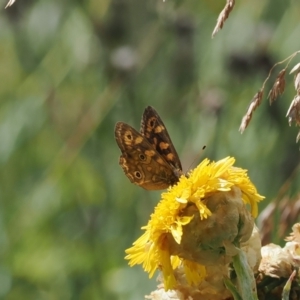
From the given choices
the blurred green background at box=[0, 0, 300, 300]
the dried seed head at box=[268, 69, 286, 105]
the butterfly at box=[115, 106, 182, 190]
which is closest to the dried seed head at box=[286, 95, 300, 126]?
the dried seed head at box=[268, 69, 286, 105]

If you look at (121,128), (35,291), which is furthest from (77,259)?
(121,128)

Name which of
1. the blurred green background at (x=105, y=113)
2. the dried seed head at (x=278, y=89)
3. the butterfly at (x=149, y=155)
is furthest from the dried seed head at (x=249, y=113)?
the blurred green background at (x=105, y=113)

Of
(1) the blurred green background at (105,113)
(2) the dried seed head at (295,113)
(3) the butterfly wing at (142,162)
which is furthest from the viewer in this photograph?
(1) the blurred green background at (105,113)

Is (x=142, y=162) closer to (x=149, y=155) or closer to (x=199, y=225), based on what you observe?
(x=149, y=155)

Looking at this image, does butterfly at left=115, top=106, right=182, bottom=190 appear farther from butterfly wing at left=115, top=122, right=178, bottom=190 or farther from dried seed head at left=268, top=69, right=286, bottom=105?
dried seed head at left=268, top=69, right=286, bottom=105

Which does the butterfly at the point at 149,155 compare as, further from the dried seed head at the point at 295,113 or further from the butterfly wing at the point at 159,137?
the dried seed head at the point at 295,113

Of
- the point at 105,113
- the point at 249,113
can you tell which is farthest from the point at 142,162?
the point at 105,113

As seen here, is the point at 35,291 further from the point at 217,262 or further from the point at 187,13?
the point at 217,262
